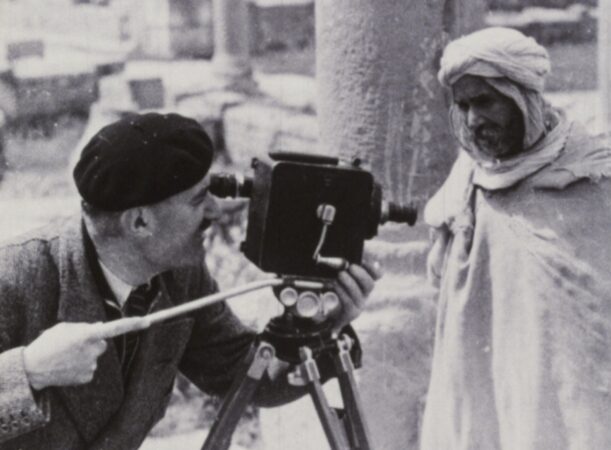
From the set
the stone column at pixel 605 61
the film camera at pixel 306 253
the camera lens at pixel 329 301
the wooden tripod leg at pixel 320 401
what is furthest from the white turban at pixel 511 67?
the stone column at pixel 605 61

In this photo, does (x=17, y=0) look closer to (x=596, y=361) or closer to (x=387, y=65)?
(x=387, y=65)

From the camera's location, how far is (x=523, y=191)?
3.47 m

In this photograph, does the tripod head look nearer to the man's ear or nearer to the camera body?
the camera body

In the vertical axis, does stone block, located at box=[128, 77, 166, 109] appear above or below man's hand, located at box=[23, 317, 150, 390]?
below

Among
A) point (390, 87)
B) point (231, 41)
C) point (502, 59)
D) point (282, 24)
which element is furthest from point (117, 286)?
point (282, 24)

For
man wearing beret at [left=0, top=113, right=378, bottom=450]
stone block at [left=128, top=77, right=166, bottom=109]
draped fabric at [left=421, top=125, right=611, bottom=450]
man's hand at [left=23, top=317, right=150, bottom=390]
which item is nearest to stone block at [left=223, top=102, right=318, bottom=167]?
stone block at [left=128, top=77, right=166, bottom=109]

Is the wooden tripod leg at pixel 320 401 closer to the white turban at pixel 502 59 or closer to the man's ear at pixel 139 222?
the man's ear at pixel 139 222

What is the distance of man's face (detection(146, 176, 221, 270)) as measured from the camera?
2775mm

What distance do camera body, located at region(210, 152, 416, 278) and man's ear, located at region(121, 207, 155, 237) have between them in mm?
180

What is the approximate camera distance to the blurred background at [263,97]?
15.4 feet

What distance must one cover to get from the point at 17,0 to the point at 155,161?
17.0 metres

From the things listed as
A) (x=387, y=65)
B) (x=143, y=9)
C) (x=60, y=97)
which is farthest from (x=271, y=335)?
(x=143, y=9)

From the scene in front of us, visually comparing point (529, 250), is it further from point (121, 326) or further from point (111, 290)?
point (121, 326)

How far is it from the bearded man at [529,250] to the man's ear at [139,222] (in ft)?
3.41
